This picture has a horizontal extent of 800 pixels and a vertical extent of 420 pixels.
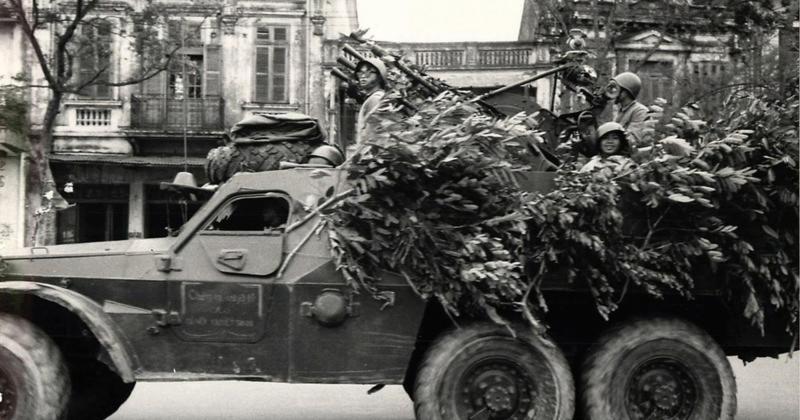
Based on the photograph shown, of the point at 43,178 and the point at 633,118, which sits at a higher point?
the point at 633,118

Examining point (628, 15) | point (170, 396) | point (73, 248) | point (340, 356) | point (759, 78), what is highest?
point (628, 15)

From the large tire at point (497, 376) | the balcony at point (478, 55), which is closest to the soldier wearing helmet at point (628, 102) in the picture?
the large tire at point (497, 376)

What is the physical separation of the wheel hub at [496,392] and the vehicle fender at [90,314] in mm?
2237

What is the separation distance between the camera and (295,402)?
9.66 m

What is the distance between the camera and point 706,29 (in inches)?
785

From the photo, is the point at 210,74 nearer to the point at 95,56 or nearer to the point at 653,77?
the point at 95,56

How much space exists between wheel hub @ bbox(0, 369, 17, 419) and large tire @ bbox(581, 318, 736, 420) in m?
3.78

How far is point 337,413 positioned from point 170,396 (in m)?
2.02

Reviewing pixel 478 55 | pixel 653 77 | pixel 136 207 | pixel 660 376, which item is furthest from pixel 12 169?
pixel 660 376

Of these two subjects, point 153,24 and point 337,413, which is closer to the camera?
point 337,413

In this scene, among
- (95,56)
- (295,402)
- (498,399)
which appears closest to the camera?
(498,399)

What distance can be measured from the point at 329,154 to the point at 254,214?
2.79 feet

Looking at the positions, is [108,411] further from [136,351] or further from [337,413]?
[337,413]

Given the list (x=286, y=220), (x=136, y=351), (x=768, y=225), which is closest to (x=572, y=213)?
(x=768, y=225)
